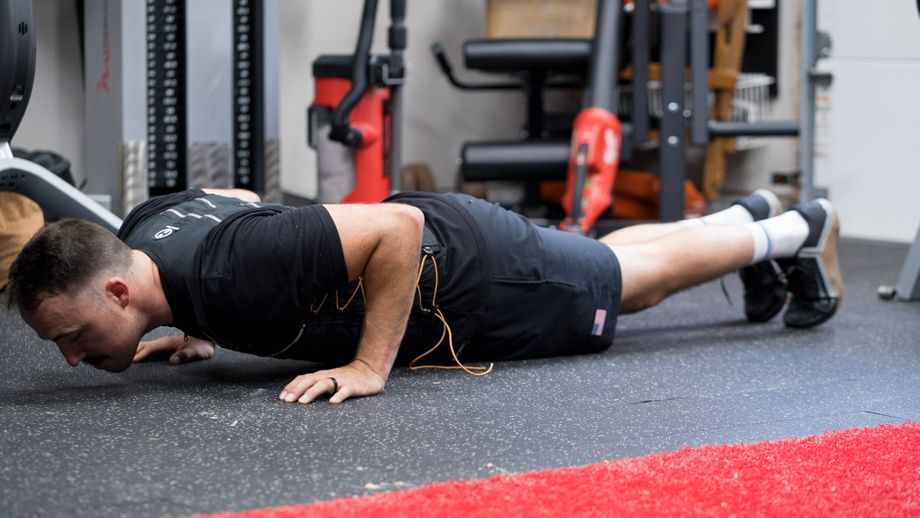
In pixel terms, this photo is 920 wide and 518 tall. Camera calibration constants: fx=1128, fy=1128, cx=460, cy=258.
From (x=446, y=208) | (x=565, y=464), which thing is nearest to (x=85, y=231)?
(x=446, y=208)

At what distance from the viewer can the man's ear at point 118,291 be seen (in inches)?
72.9

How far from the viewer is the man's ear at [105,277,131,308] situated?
185 centimetres

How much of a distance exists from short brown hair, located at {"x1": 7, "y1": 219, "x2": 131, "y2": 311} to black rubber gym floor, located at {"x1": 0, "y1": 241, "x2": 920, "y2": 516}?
8.4 inches

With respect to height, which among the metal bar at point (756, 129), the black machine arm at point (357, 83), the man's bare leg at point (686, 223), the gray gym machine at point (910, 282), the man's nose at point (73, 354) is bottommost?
the gray gym machine at point (910, 282)

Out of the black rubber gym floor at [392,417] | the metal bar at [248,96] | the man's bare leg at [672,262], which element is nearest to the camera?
the black rubber gym floor at [392,417]

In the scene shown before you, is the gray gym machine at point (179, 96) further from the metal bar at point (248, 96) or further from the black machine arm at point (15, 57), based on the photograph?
the black machine arm at point (15, 57)

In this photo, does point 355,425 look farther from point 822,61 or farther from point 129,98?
point 822,61

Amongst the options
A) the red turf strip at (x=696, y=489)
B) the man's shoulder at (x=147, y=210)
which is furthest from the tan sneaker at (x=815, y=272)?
the man's shoulder at (x=147, y=210)

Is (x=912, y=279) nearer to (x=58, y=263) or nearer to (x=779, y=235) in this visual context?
(x=779, y=235)

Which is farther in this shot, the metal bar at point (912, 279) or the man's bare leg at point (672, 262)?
the metal bar at point (912, 279)

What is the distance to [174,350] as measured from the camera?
7.79 feet

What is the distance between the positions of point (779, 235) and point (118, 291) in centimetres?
153

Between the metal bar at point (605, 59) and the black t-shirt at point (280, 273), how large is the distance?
2.47 m

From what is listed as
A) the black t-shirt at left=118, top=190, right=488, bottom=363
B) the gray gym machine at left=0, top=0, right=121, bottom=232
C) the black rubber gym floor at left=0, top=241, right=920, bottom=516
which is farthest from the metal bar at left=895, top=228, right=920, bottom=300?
the gray gym machine at left=0, top=0, right=121, bottom=232
